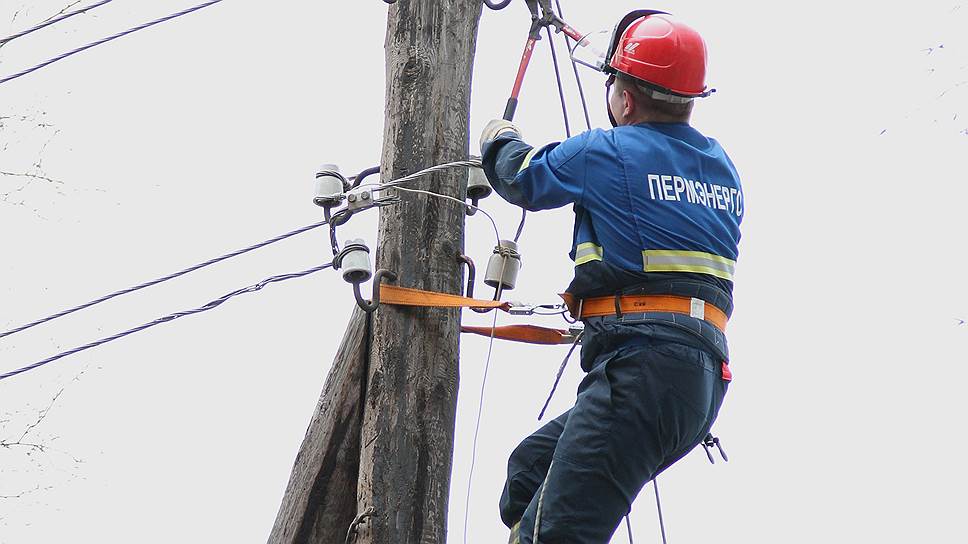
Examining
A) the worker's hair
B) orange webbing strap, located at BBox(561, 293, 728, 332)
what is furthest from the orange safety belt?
the worker's hair

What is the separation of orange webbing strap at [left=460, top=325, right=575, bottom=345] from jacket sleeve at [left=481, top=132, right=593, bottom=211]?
0.65 meters

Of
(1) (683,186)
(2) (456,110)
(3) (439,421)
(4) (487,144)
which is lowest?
(3) (439,421)

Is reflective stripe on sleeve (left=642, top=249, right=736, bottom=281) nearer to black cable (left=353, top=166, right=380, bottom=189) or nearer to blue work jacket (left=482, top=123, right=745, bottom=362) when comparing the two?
blue work jacket (left=482, top=123, right=745, bottom=362)

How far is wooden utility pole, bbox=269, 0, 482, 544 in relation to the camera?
3781 millimetres

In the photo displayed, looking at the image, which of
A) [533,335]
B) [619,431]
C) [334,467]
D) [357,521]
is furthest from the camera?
[533,335]

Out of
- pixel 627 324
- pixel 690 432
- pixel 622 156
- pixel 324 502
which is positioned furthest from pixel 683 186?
pixel 324 502

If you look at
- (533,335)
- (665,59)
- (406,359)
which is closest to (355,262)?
(406,359)

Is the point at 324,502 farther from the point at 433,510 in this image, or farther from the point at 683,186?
the point at 683,186

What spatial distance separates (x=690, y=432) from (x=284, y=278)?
1712 mm

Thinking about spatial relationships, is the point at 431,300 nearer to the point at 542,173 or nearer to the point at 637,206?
the point at 542,173

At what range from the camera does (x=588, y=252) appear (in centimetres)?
353

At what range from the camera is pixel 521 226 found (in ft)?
14.0

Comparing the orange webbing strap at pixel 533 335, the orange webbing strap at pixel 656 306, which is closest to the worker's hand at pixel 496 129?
the orange webbing strap at pixel 656 306

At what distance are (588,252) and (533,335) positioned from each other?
0.78m
